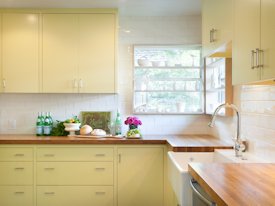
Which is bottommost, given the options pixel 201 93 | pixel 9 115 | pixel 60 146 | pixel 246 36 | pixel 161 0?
pixel 60 146

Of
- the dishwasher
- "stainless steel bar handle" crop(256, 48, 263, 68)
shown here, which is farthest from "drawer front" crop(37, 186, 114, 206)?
"stainless steel bar handle" crop(256, 48, 263, 68)

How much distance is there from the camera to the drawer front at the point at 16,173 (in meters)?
3.18

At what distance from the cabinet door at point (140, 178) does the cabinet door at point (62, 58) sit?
3.18 ft

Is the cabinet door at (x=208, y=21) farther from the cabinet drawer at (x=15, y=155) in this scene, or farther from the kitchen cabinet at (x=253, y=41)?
the cabinet drawer at (x=15, y=155)

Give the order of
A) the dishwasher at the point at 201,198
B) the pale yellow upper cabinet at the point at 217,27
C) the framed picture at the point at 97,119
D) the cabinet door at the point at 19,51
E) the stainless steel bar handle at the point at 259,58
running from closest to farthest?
the dishwasher at the point at 201,198 < the stainless steel bar handle at the point at 259,58 < the pale yellow upper cabinet at the point at 217,27 < the cabinet door at the point at 19,51 < the framed picture at the point at 97,119

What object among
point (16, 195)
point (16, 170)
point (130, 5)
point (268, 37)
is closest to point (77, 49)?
point (130, 5)

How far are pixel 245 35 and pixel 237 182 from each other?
2.75ft

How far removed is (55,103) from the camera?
3709 millimetres

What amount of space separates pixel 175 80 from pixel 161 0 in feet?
3.24

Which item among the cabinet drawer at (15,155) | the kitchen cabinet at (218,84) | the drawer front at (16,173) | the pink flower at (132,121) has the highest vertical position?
the kitchen cabinet at (218,84)

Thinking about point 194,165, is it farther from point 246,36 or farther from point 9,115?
point 9,115

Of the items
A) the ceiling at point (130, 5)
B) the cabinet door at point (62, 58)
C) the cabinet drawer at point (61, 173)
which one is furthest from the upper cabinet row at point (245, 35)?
the cabinet drawer at point (61, 173)

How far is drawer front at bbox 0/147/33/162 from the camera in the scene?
3.18m

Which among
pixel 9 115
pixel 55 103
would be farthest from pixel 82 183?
pixel 9 115
